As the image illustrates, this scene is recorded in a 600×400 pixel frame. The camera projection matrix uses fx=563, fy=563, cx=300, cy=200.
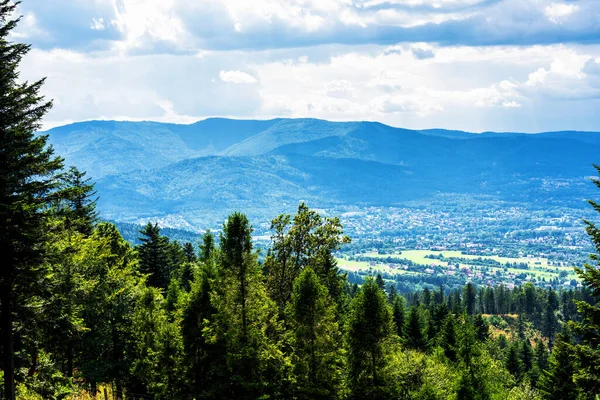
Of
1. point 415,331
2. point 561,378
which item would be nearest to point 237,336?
point 561,378

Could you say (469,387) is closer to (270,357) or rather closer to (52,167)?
(270,357)

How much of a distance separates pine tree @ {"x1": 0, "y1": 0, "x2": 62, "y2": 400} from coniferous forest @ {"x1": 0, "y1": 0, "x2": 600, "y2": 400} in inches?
1.9

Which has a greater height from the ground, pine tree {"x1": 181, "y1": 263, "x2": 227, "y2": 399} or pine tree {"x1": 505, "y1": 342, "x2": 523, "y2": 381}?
pine tree {"x1": 181, "y1": 263, "x2": 227, "y2": 399}

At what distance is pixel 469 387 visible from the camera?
33750 mm

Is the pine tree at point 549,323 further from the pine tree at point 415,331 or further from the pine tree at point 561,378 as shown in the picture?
the pine tree at point 561,378

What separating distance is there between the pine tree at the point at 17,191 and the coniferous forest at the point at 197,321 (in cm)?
5

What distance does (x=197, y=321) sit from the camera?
30.2 metres

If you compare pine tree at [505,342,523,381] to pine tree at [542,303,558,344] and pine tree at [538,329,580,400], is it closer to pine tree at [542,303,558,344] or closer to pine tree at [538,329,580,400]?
pine tree at [538,329,580,400]

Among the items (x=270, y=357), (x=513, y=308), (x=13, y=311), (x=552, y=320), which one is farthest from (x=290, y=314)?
(x=513, y=308)

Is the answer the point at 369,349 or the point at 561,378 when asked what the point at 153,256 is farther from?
the point at 561,378

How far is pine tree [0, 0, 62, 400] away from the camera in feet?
62.9

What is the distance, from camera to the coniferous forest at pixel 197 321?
19875 millimetres

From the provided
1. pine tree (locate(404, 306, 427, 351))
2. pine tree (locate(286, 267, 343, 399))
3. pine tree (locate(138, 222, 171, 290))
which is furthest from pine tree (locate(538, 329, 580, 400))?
pine tree (locate(138, 222, 171, 290))

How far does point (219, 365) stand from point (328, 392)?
5916 millimetres
